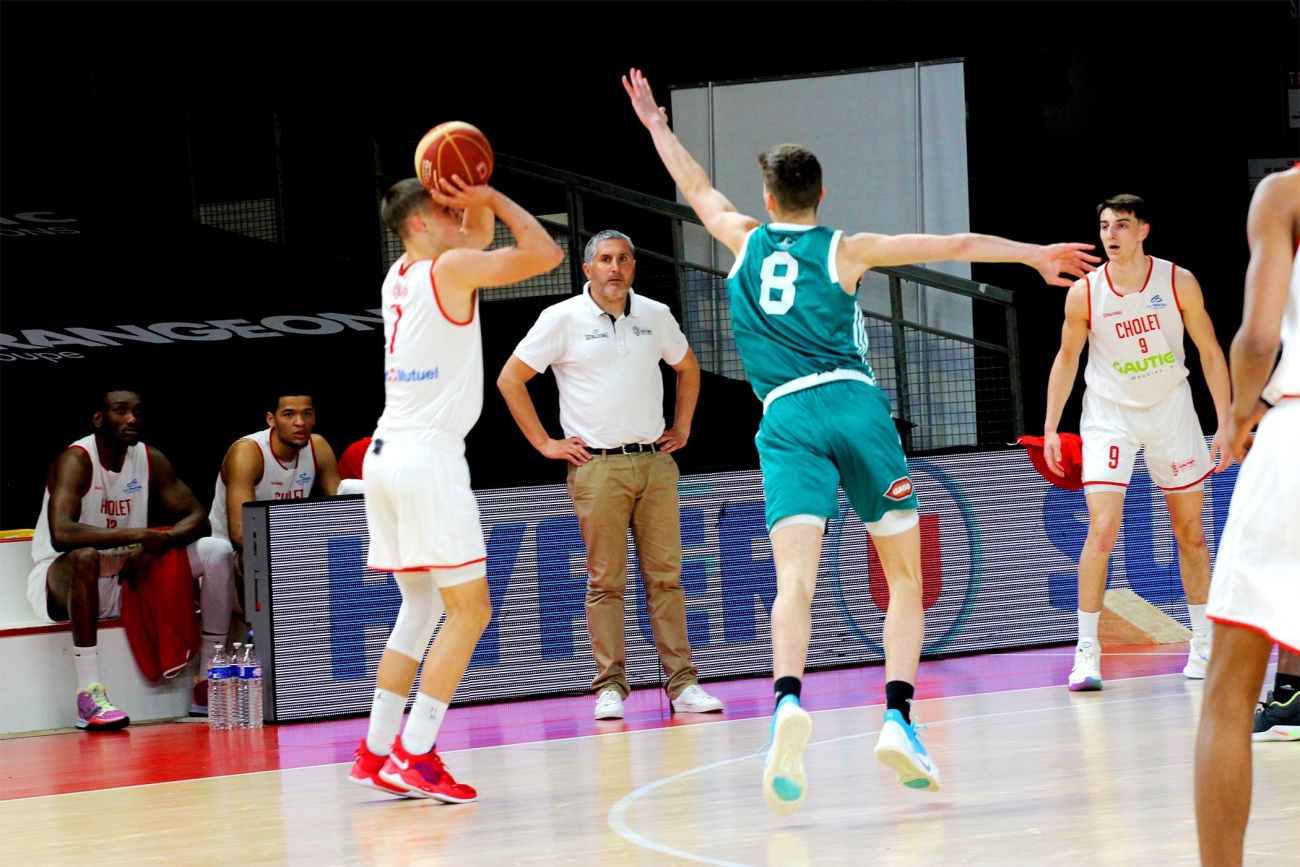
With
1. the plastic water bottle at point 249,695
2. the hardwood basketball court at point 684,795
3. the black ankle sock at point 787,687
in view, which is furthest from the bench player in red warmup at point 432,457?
the plastic water bottle at point 249,695

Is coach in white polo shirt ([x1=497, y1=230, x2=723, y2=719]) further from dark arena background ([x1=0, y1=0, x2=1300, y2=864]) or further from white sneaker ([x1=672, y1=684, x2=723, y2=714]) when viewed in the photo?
dark arena background ([x1=0, y1=0, x2=1300, y2=864])

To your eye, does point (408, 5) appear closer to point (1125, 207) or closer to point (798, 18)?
point (798, 18)

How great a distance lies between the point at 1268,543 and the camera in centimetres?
287

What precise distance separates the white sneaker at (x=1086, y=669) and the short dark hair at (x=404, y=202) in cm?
355

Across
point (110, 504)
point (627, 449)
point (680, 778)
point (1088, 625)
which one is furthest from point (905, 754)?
point (110, 504)

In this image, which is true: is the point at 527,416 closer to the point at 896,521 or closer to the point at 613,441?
the point at 613,441

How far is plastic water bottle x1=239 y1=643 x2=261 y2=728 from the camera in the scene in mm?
7500

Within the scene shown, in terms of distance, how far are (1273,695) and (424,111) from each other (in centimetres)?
854

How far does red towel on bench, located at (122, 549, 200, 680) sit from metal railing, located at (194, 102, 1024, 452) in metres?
3.60

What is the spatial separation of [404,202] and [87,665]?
3.61 m

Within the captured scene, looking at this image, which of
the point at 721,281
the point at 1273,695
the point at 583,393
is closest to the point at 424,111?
the point at 721,281

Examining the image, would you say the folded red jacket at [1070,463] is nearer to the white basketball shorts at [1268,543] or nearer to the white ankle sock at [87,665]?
the white ankle sock at [87,665]

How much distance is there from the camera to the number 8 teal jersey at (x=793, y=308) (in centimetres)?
493

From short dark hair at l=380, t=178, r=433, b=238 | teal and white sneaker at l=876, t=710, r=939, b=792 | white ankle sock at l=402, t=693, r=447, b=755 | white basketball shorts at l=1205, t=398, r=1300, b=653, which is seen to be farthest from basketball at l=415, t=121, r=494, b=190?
white basketball shorts at l=1205, t=398, r=1300, b=653
